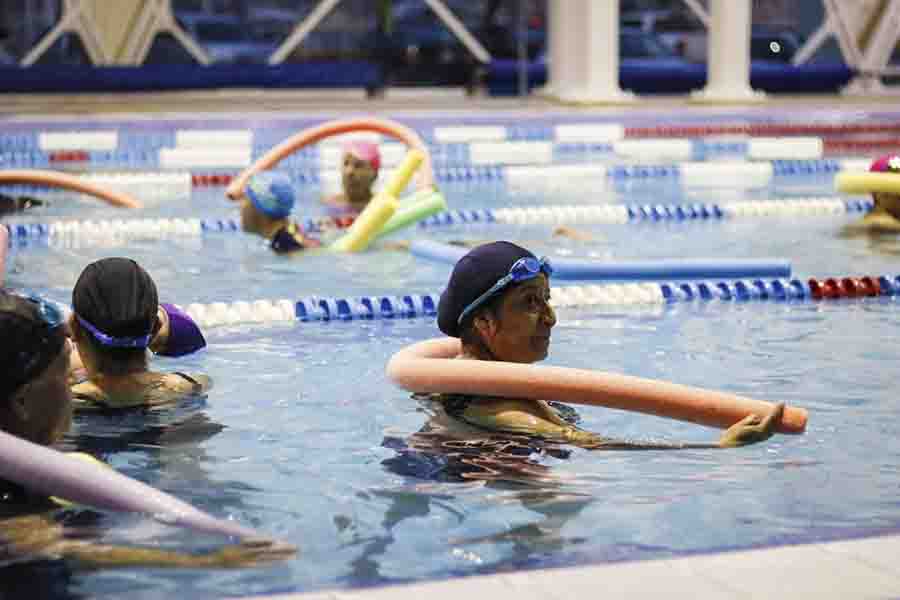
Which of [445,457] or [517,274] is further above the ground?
[517,274]

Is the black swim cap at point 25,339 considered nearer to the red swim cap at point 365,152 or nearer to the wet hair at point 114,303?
the wet hair at point 114,303

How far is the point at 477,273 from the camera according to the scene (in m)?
4.10

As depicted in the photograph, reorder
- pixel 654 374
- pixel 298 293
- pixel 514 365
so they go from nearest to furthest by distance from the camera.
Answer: pixel 514 365
pixel 654 374
pixel 298 293

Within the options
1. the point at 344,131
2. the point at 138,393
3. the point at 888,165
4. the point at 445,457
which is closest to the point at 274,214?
the point at 344,131

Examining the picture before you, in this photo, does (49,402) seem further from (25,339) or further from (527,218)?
(527,218)

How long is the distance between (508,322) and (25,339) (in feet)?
4.69

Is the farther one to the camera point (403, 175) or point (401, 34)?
point (401, 34)

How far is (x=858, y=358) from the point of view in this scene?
18.5 feet

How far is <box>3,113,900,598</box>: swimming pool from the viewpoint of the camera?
331cm

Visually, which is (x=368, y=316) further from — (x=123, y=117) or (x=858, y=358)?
(x=123, y=117)

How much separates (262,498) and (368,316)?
8.57 ft

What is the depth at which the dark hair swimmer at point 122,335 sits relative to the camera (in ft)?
13.4

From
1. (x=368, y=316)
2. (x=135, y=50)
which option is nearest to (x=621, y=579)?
(x=368, y=316)

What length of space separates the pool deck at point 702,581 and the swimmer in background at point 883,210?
555cm
